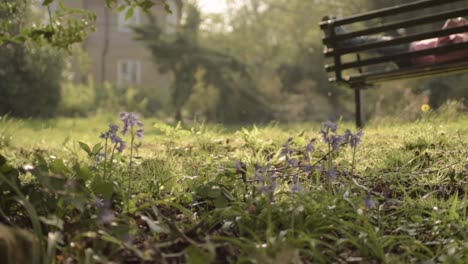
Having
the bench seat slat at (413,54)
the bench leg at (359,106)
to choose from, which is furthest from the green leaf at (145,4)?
the bench leg at (359,106)

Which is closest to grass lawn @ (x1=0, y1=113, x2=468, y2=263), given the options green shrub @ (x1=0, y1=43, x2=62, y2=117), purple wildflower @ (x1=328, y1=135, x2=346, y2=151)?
purple wildflower @ (x1=328, y1=135, x2=346, y2=151)

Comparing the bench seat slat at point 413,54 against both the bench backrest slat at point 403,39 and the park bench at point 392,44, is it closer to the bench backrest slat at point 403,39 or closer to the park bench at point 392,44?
the park bench at point 392,44

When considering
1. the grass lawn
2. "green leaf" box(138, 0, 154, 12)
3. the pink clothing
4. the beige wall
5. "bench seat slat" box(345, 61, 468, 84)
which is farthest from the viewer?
the beige wall

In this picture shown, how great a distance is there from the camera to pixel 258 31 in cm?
2641

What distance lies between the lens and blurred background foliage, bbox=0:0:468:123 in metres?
13.6

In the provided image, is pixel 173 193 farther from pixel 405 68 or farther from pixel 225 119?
pixel 225 119

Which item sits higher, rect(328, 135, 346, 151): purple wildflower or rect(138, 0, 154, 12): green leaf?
rect(138, 0, 154, 12): green leaf

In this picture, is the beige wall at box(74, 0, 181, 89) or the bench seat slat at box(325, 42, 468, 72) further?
the beige wall at box(74, 0, 181, 89)

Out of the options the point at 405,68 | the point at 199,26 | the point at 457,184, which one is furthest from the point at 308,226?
the point at 199,26

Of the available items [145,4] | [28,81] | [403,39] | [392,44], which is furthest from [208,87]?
[145,4]

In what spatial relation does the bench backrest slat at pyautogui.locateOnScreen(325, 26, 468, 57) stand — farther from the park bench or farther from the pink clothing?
the pink clothing

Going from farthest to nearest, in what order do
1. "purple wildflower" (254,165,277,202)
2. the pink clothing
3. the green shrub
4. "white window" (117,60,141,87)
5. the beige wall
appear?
1. "white window" (117,60,141,87)
2. the beige wall
3. the green shrub
4. the pink clothing
5. "purple wildflower" (254,165,277,202)

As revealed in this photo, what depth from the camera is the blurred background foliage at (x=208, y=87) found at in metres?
13.6

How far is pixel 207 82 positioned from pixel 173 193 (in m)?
13.5
